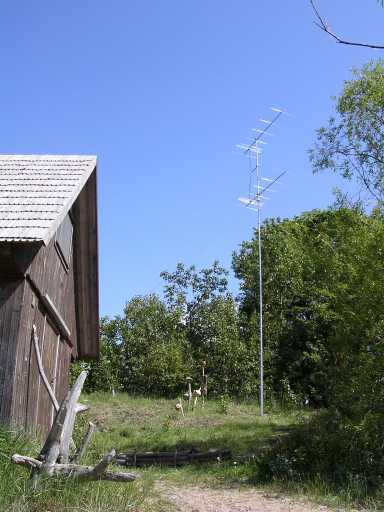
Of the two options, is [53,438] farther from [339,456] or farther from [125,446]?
[125,446]

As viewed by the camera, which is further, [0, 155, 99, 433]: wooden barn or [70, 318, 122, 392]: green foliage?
[70, 318, 122, 392]: green foliage

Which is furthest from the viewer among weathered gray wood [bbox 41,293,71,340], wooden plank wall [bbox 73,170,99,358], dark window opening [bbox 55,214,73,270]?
wooden plank wall [bbox 73,170,99,358]

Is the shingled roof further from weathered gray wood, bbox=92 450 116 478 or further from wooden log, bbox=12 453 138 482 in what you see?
weathered gray wood, bbox=92 450 116 478

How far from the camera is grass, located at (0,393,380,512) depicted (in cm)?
612

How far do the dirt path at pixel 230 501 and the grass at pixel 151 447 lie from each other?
0.33 metres

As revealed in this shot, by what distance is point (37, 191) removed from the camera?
376 inches

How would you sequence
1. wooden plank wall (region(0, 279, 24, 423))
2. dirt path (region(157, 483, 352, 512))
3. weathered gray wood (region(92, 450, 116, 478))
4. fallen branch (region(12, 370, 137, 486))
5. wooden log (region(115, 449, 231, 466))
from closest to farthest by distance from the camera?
weathered gray wood (region(92, 450, 116, 478)) < fallen branch (region(12, 370, 137, 486)) < dirt path (region(157, 483, 352, 512)) < wooden plank wall (region(0, 279, 24, 423)) < wooden log (region(115, 449, 231, 466))

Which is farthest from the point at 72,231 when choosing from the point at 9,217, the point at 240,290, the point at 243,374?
the point at 240,290

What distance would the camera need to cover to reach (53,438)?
625 cm

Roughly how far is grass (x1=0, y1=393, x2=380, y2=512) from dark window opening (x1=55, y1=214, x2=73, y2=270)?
11.3ft

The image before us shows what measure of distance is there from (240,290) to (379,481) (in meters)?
21.1

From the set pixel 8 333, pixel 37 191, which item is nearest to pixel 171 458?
pixel 8 333

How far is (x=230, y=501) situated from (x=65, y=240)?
18.4 feet

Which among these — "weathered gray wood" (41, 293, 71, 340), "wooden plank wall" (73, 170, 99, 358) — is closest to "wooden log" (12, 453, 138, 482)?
"weathered gray wood" (41, 293, 71, 340)
